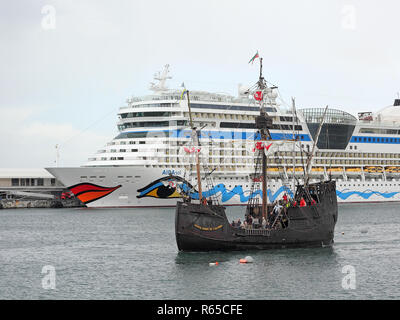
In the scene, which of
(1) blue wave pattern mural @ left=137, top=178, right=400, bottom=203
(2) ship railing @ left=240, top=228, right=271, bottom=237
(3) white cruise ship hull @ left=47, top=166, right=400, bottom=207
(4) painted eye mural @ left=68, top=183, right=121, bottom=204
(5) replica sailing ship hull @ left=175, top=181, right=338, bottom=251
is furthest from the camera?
(1) blue wave pattern mural @ left=137, top=178, right=400, bottom=203

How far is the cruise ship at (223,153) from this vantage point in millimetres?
64312

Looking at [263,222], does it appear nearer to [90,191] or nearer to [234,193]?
[90,191]

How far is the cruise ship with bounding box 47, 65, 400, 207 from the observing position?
64.3 m

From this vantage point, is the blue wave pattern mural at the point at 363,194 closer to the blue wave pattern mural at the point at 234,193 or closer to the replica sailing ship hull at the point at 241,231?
the blue wave pattern mural at the point at 234,193

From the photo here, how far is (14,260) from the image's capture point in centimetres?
3228

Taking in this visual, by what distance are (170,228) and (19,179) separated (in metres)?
49.0

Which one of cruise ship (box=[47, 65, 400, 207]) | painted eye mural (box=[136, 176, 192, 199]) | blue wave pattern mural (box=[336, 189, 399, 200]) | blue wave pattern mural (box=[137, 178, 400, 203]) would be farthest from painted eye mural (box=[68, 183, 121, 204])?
blue wave pattern mural (box=[336, 189, 399, 200])

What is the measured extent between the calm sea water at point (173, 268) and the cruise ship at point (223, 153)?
17.2 meters

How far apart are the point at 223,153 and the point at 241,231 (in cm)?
3952

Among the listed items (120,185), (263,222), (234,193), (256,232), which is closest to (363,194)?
(234,193)

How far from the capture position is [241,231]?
32.5 metres

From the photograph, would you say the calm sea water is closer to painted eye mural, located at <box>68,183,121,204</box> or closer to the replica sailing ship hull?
the replica sailing ship hull
